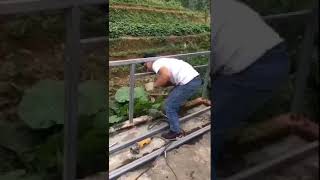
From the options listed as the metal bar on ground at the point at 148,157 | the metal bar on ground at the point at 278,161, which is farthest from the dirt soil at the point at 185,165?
the metal bar on ground at the point at 278,161

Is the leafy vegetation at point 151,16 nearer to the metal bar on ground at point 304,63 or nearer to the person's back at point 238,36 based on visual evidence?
the person's back at point 238,36

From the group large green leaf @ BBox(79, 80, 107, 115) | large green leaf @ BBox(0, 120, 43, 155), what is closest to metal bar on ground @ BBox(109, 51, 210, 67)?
large green leaf @ BBox(79, 80, 107, 115)

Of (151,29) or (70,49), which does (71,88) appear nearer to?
(70,49)

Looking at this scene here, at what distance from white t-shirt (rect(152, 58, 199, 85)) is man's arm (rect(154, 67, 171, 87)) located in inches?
0.4

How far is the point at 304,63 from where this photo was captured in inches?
55.4

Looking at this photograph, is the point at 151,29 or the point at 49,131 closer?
the point at 151,29

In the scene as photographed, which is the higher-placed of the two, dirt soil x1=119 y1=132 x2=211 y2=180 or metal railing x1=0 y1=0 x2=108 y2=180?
metal railing x1=0 y1=0 x2=108 y2=180

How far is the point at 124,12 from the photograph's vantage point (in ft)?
5.80

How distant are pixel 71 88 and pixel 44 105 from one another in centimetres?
13

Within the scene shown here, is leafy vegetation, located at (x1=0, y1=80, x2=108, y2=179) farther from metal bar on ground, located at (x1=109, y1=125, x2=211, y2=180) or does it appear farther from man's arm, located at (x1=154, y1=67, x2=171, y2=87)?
man's arm, located at (x1=154, y1=67, x2=171, y2=87)

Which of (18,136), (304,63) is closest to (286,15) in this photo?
(304,63)

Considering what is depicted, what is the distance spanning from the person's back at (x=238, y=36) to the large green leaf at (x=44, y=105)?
66 cm

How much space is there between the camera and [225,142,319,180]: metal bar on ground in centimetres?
139

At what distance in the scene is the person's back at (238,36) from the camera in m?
1.48
